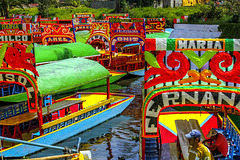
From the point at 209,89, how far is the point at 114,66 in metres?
22.0

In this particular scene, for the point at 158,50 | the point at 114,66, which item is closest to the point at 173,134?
the point at 158,50

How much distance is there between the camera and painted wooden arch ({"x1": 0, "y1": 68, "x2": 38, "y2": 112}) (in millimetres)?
13188

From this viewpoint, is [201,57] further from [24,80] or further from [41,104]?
[41,104]

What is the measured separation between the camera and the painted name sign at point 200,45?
7.78 meters

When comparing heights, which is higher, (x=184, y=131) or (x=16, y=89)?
(x=184, y=131)

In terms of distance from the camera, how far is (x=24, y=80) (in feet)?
43.4

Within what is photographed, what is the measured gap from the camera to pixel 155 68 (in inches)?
312

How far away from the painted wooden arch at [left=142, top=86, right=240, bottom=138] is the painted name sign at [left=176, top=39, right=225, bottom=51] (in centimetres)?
95

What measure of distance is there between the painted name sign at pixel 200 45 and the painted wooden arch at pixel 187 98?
949 mm

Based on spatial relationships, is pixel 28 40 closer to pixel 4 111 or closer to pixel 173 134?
pixel 4 111

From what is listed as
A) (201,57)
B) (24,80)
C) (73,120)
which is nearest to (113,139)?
(73,120)

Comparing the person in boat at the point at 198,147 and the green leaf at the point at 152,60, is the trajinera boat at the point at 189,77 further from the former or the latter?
the person in boat at the point at 198,147

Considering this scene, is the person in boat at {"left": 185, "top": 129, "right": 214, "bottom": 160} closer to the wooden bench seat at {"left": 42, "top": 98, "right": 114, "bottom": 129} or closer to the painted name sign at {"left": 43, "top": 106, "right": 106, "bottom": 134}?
the wooden bench seat at {"left": 42, "top": 98, "right": 114, "bottom": 129}

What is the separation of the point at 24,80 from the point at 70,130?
368 cm
